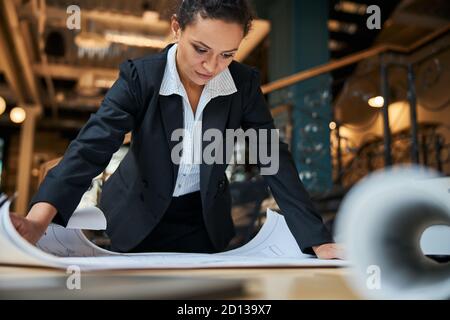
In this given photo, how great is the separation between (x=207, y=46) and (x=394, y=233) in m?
0.63

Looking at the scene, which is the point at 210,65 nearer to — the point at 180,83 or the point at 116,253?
the point at 180,83

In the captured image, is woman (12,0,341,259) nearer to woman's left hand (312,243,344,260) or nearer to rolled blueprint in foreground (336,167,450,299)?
woman's left hand (312,243,344,260)

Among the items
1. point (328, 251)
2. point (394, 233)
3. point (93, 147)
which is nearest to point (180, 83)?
point (93, 147)

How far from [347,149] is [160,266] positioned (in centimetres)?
482

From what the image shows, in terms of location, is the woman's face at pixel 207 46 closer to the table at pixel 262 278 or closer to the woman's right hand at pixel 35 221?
the woman's right hand at pixel 35 221

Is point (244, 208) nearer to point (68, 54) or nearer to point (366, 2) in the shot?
point (366, 2)

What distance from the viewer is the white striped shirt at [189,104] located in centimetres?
120

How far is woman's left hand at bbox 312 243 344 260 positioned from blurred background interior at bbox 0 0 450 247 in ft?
6.09

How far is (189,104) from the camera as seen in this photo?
4.05 feet

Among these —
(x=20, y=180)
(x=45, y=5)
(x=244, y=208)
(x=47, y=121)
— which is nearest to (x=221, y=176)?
(x=244, y=208)

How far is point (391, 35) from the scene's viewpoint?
26.3ft
